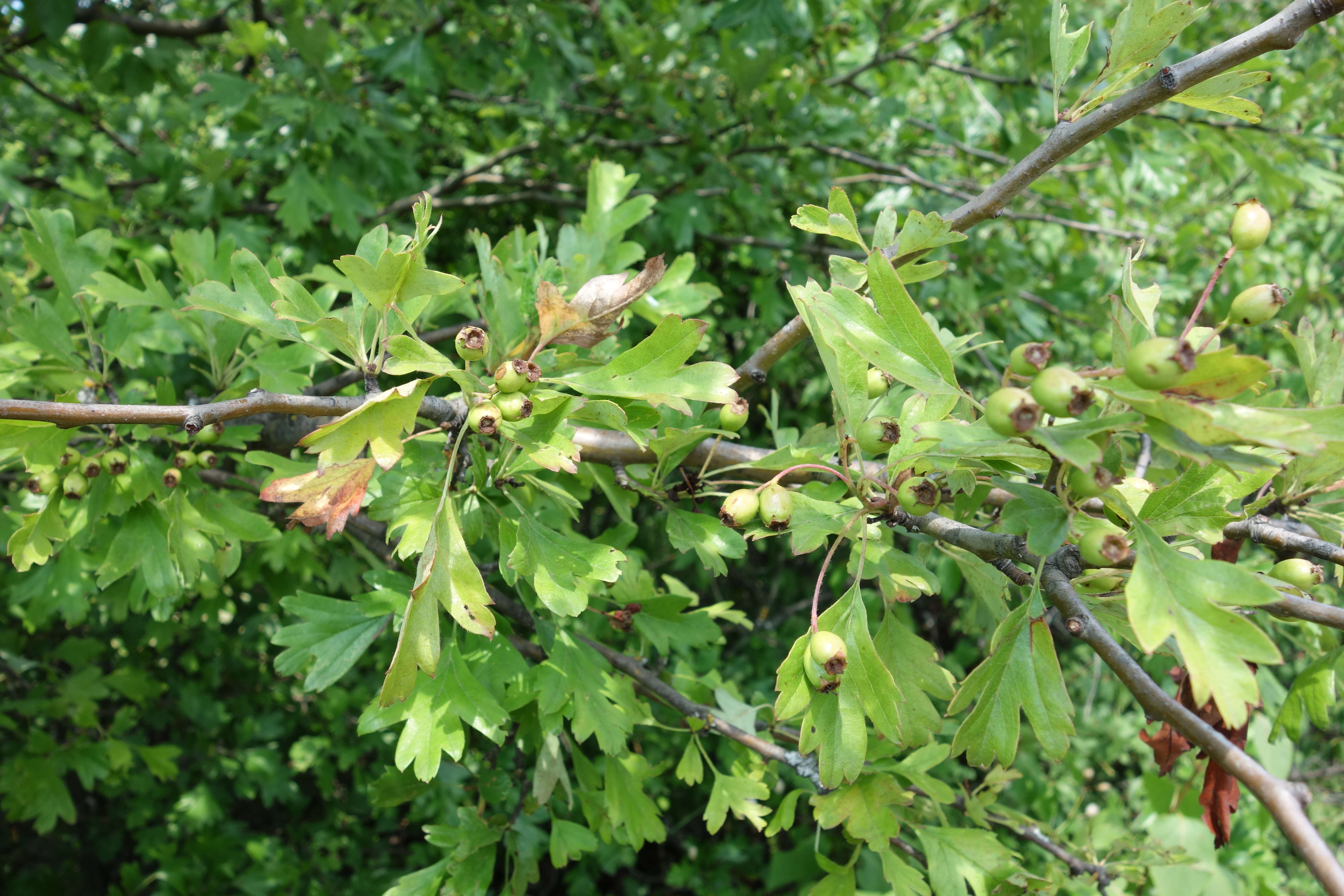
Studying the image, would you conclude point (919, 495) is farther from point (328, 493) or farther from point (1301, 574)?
point (328, 493)

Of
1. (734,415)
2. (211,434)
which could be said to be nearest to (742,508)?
(734,415)

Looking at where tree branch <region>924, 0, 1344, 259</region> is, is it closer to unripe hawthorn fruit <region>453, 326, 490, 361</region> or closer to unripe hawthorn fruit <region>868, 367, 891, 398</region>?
unripe hawthorn fruit <region>868, 367, 891, 398</region>

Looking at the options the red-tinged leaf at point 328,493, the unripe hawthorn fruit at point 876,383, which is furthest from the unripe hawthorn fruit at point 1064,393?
the red-tinged leaf at point 328,493

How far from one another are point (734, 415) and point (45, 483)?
1242mm

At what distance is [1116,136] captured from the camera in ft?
8.71

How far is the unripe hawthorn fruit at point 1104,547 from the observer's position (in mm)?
844

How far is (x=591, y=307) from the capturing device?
48.5 inches

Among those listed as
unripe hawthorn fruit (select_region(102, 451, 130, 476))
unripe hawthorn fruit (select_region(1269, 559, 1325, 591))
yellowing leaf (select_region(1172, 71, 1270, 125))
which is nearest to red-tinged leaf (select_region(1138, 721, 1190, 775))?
unripe hawthorn fruit (select_region(1269, 559, 1325, 591))

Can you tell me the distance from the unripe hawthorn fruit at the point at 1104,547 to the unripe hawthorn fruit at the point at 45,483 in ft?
5.35

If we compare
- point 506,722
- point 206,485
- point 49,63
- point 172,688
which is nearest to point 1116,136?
point 506,722

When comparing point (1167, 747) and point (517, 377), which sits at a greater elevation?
point (517, 377)

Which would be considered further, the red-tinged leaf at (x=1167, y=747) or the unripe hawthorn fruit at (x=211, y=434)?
the unripe hawthorn fruit at (x=211, y=434)

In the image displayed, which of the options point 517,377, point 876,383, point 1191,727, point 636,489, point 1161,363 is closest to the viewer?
point 1161,363

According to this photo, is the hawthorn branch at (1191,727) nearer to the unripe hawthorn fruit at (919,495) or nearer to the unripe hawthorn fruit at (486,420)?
the unripe hawthorn fruit at (919,495)
